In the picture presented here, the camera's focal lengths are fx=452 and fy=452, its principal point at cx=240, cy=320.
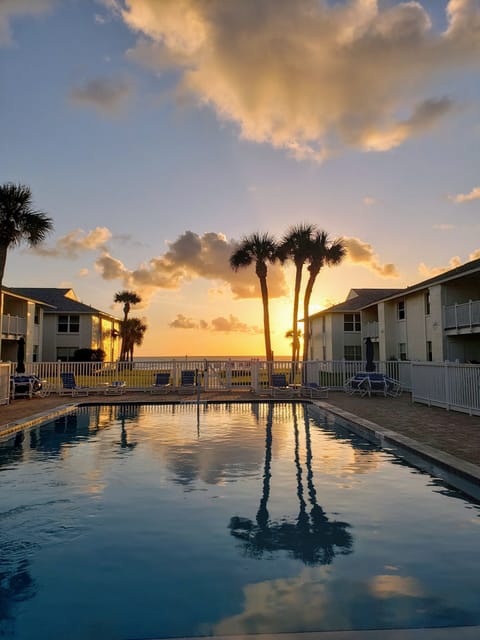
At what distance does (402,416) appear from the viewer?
13.5 metres

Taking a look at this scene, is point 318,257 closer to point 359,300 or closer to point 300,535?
point 359,300

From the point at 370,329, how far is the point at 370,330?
8 cm

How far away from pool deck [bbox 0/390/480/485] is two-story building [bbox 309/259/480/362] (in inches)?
216

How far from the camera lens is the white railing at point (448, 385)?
13156 mm

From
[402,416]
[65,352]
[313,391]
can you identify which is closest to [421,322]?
[313,391]

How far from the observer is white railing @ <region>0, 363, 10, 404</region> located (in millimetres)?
16875

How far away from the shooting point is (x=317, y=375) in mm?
22312

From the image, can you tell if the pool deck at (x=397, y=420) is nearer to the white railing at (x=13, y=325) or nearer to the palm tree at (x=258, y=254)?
the white railing at (x=13, y=325)

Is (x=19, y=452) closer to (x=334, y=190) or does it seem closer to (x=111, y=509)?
(x=111, y=509)

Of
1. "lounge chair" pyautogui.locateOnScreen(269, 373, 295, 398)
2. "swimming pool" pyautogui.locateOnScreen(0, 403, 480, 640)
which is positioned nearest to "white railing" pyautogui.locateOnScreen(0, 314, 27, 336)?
"lounge chair" pyautogui.locateOnScreen(269, 373, 295, 398)

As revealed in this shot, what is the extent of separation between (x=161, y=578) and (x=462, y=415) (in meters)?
11.8

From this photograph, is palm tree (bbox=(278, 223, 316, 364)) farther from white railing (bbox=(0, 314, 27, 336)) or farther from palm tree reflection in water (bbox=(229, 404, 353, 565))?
palm tree reflection in water (bbox=(229, 404, 353, 565))

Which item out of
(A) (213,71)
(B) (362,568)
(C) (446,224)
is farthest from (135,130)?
(B) (362,568)

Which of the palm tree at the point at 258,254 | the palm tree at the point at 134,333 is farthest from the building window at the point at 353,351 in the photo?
the palm tree at the point at 134,333
